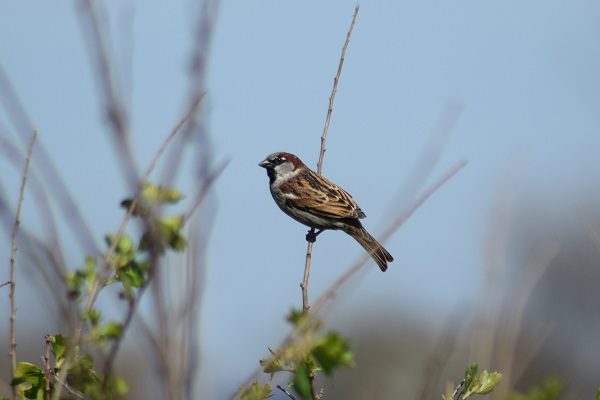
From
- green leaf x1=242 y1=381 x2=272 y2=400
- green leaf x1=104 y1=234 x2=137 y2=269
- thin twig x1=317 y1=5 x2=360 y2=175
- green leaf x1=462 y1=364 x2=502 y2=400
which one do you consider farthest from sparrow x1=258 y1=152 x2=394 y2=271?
green leaf x1=242 y1=381 x2=272 y2=400

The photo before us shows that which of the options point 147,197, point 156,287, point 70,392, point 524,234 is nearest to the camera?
point 156,287

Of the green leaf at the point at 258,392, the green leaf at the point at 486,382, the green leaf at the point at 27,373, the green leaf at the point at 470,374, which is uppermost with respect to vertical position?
the green leaf at the point at 27,373

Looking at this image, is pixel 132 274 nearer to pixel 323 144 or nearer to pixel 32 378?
pixel 32 378

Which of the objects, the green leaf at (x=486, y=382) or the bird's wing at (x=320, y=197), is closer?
the green leaf at (x=486, y=382)

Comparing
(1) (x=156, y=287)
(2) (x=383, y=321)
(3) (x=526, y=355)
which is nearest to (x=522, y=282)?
(3) (x=526, y=355)

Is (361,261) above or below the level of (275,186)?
below

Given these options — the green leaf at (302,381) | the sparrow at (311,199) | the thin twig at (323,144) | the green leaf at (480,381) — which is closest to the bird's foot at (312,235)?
the sparrow at (311,199)

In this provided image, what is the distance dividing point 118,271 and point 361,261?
0.99m

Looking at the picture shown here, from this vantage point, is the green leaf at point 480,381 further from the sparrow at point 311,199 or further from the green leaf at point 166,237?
the sparrow at point 311,199

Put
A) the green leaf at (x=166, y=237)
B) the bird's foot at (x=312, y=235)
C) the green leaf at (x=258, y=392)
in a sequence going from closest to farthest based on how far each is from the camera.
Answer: the green leaf at (x=166, y=237), the green leaf at (x=258, y=392), the bird's foot at (x=312, y=235)

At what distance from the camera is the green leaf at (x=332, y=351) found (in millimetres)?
2416

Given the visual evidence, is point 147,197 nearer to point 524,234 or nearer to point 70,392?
point 70,392

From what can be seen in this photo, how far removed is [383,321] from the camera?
3988 centimetres

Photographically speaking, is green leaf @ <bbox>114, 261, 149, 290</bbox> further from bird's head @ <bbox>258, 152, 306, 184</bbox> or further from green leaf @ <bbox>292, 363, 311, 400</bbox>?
bird's head @ <bbox>258, 152, 306, 184</bbox>
